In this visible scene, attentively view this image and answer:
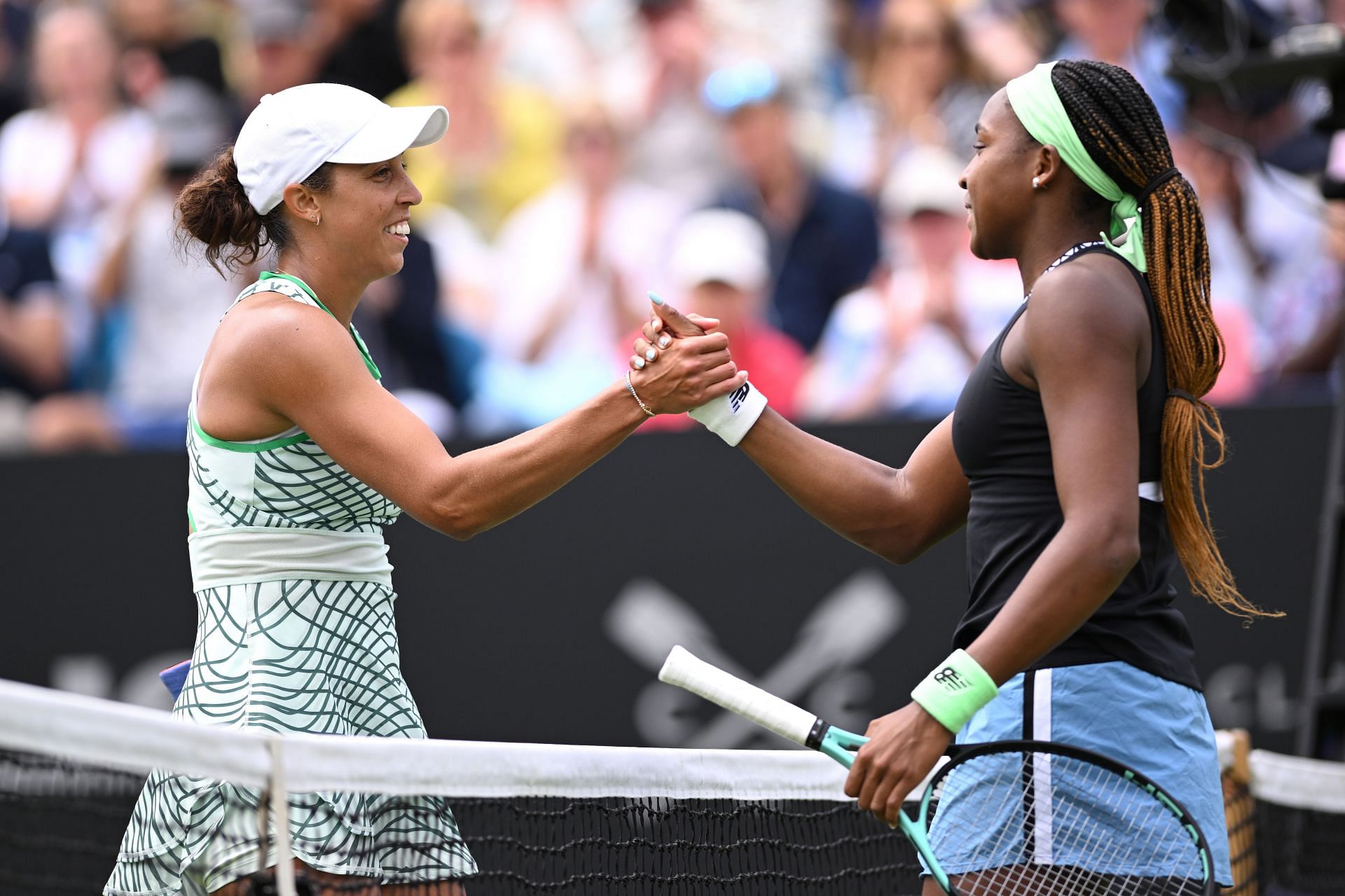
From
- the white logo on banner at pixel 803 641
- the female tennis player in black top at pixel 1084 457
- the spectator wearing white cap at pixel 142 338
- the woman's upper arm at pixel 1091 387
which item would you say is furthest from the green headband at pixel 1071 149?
the spectator wearing white cap at pixel 142 338

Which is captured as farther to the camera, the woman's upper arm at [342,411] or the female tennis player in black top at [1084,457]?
the woman's upper arm at [342,411]

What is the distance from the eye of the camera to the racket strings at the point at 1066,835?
2289mm

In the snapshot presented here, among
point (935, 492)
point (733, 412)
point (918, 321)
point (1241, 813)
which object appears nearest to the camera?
point (935, 492)

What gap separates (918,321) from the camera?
662 centimetres

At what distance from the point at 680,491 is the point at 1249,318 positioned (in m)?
2.46

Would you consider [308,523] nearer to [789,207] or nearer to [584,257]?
[584,257]

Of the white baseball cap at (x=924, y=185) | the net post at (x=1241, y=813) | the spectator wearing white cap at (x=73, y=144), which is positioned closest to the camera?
the net post at (x=1241, y=813)

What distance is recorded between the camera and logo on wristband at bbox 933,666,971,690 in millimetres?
2244

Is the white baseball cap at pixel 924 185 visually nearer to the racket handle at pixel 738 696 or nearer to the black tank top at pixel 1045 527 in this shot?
the black tank top at pixel 1045 527

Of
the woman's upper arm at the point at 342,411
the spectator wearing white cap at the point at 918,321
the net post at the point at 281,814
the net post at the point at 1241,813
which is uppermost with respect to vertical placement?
the woman's upper arm at the point at 342,411

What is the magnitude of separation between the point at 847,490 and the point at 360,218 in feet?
3.31

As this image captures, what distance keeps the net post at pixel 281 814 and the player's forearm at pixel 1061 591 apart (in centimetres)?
100

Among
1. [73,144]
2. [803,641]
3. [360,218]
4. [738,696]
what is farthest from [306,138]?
[73,144]

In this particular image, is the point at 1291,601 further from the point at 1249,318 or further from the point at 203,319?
the point at 203,319
